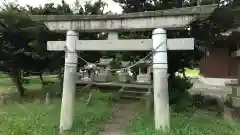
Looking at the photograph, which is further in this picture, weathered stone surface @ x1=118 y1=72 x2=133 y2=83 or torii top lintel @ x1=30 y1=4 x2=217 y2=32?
weathered stone surface @ x1=118 y1=72 x2=133 y2=83

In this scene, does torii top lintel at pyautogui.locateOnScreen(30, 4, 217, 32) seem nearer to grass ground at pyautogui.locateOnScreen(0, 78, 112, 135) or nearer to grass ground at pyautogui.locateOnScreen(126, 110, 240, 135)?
grass ground at pyautogui.locateOnScreen(126, 110, 240, 135)

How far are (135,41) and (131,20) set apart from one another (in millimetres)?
480

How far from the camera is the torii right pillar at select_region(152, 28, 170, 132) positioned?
4.85 meters

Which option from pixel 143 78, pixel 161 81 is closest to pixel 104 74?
pixel 143 78

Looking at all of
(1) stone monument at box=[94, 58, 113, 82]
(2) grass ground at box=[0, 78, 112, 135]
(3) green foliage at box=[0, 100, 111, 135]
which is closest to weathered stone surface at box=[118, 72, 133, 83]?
(1) stone monument at box=[94, 58, 113, 82]

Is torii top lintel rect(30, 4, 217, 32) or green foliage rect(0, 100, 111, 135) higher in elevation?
torii top lintel rect(30, 4, 217, 32)

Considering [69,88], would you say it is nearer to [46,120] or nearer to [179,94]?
[46,120]

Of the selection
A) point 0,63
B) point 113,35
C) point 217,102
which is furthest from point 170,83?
point 0,63

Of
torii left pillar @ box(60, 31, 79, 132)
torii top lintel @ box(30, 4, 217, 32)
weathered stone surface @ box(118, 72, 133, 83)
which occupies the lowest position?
weathered stone surface @ box(118, 72, 133, 83)

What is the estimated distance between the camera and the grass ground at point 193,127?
516 centimetres

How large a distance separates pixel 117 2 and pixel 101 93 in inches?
181

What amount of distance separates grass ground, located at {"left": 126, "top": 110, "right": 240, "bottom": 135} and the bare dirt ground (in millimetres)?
376

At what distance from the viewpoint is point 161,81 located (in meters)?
4.89

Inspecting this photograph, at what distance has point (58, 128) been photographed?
234 inches
